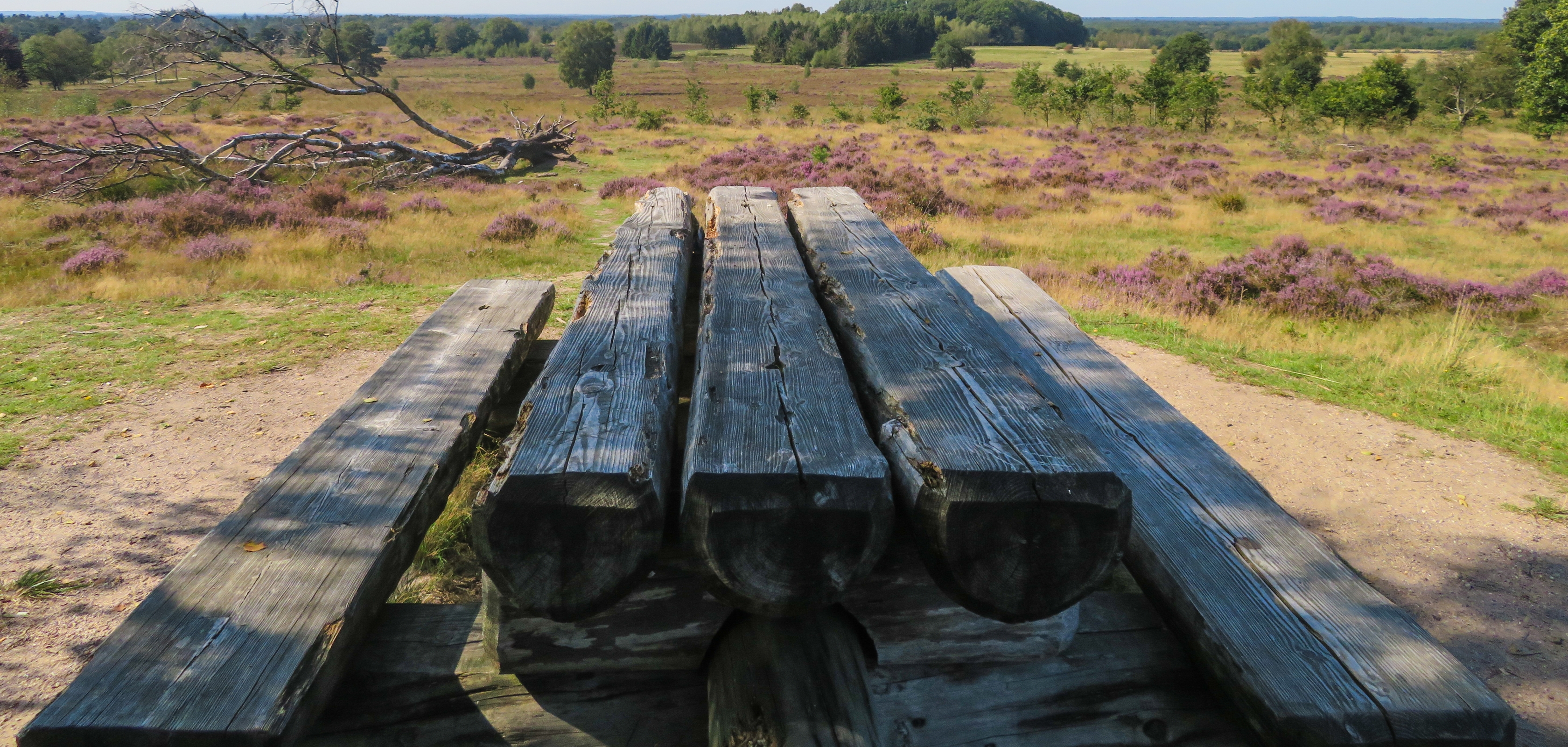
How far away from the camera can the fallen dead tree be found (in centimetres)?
1195

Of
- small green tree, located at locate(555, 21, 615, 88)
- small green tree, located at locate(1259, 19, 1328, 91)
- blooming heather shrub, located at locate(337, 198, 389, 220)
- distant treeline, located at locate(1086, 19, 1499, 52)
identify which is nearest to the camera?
blooming heather shrub, located at locate(337, 198, 389, 220)

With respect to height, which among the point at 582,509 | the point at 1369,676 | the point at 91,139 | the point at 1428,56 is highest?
the point at 1428,56

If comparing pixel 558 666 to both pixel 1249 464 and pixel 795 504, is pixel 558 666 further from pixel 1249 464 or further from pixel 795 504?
pixel 1249 464

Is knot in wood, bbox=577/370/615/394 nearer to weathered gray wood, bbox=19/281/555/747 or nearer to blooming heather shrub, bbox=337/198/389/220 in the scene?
weathered gray wood, bbox=19/281/555/747

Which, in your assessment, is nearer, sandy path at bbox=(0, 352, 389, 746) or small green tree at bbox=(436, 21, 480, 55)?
sandy path at bbox=(0, 352, 389, 746)

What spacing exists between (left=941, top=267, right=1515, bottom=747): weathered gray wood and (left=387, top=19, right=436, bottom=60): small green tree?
120 m

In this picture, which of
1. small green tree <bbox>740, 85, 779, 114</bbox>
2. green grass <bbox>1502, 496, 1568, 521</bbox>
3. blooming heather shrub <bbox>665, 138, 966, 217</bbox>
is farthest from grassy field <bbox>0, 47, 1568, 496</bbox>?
small green tree <bbox>740, 85, 779, 114</bbox>

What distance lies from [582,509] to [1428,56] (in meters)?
126

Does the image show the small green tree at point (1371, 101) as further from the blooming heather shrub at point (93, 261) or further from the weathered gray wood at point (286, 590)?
the weathered gray wood at point (286, 590)

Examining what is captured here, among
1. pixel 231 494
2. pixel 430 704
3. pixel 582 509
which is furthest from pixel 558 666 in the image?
pixel 231 494

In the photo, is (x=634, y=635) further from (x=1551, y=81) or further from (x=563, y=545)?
(x=1551, y=81)

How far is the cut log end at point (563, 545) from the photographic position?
4.27ft

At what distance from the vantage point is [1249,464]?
178 inches

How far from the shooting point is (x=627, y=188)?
1428 cm
